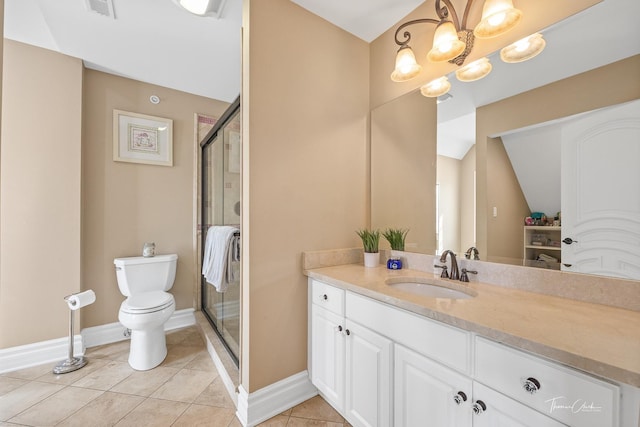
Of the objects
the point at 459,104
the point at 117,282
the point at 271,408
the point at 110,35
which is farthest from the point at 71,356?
the point at 459,104

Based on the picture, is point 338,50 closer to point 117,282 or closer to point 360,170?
point 360,170

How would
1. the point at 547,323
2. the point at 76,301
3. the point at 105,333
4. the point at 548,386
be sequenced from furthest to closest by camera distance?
the point at 105,333 → the point at 76,301 → the point at 547,323 → the point at 548,386

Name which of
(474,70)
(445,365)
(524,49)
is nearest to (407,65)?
(474,70)

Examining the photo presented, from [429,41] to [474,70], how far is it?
380mm

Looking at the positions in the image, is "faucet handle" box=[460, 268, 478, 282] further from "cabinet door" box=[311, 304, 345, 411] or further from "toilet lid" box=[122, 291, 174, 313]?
"toilet lid" box=[122, 291, 174, 313]

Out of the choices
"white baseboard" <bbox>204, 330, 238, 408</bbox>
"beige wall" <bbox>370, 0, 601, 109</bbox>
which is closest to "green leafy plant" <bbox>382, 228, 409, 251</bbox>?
"beige wall" <bbox>370, 0, 601, 109</bbox>

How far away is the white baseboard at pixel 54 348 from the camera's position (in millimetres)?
1890

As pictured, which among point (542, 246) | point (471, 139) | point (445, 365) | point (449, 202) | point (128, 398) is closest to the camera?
point (445, 365)

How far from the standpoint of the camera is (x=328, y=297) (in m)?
1.41

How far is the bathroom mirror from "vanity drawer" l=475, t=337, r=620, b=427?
626mm

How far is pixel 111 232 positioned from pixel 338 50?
8.13ft

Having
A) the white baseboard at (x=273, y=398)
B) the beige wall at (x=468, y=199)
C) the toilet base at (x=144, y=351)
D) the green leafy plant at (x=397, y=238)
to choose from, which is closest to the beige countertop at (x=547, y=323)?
the beige wall at (x=468, y=199)

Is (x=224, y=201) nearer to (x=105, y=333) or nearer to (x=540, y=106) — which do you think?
(x=105, y=333)

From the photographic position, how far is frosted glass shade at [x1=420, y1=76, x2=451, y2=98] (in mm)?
1449
